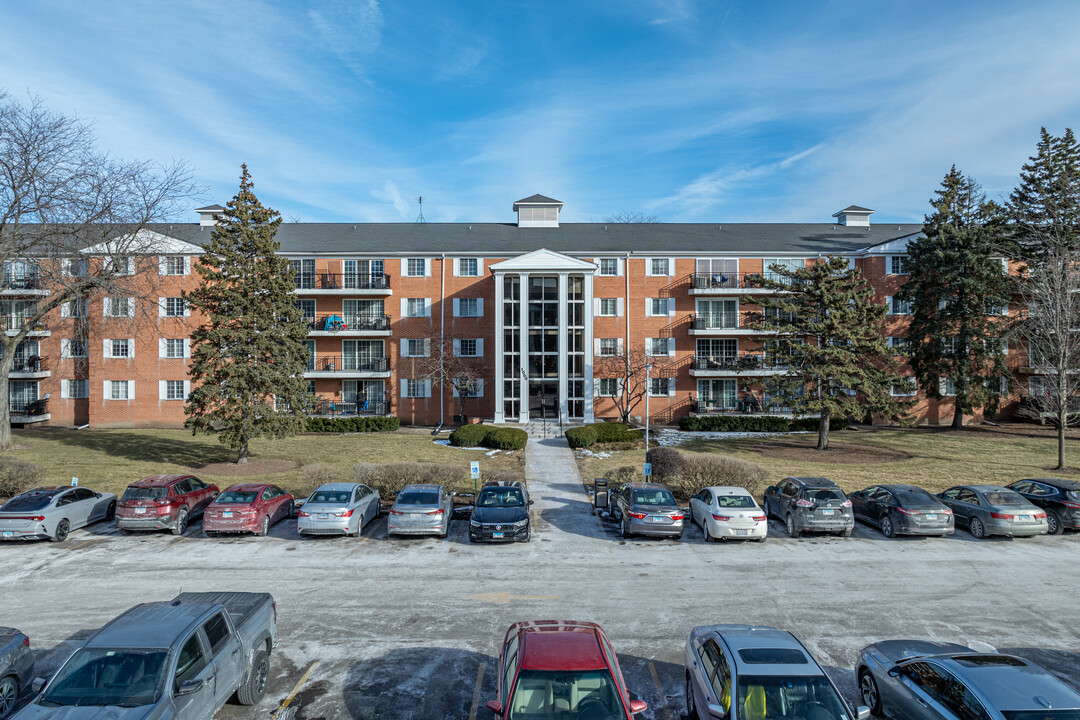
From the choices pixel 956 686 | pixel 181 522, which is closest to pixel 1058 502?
pixel 956 686

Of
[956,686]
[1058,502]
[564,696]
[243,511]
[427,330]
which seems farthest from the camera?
[427,330]

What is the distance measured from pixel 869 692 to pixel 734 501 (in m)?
9.55

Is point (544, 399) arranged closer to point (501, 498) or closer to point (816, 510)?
point (501, 498)

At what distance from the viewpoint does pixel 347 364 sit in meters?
44.4

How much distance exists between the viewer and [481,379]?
140ft

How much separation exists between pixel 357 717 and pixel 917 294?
4134 centimetres

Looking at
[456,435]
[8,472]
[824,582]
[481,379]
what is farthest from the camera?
[481,379]

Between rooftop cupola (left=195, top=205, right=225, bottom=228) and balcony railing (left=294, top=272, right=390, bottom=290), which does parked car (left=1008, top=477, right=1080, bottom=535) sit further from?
rooftop cupola (left=195, top=205, right=225, bottom=228)

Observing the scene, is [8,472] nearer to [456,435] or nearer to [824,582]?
[456,435]

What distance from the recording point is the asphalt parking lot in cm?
980

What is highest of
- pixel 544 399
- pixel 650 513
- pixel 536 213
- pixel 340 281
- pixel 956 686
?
pixel 536 213

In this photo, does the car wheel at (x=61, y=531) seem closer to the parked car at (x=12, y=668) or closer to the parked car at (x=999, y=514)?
the parked car at (x=12, y=668)

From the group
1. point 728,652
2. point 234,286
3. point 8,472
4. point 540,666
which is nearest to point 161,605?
point 540,666

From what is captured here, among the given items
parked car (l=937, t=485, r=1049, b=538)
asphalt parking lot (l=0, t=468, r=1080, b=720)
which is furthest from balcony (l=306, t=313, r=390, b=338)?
parked car (l=937, t=485, r=1049, b=538)
